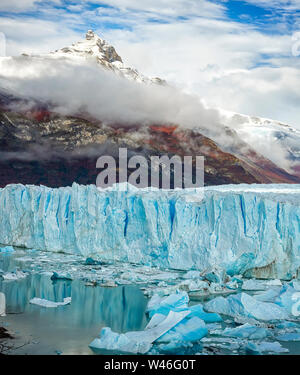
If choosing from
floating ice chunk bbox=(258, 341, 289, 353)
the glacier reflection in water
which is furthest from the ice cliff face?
floating ice chunk bbox=(258, 341, 289, 353)

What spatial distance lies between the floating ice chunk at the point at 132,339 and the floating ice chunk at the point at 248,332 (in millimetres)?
714

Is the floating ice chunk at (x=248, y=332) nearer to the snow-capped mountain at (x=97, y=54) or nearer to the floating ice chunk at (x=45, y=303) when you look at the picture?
the floating ice chunk at (x=45, y=303)

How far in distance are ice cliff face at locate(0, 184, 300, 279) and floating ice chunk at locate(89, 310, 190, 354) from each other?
12.9ft

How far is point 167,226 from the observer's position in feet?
→ 40.0

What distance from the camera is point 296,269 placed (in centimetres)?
1050

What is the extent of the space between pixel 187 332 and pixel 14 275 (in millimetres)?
5459

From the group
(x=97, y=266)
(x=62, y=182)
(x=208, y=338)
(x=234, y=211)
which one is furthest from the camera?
(x=62, y=182)

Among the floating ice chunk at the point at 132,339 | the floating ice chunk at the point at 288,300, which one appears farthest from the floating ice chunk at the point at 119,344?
the floating ice chunk at the point at 288,300

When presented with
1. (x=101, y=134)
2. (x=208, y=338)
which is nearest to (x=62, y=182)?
(x=101, y=134)

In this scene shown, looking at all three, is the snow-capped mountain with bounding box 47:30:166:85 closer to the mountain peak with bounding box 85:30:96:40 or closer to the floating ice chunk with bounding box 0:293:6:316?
the mountain peak with bounding box 85:30:96:40

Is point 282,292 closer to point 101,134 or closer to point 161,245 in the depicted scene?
point 161,245

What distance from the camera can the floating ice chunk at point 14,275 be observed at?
410 inches

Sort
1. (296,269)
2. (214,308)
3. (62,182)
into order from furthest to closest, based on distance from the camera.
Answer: (62,182)
(296,269)
(214,308)
